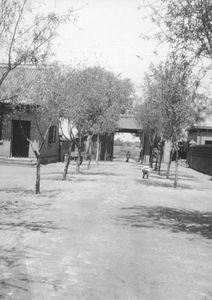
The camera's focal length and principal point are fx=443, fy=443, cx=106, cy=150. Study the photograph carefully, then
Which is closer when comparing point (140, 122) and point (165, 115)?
point (165, 115)

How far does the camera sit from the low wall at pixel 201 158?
38281 millimetres

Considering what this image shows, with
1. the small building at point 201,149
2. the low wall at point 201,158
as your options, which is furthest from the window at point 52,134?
the low wall at point 201,158

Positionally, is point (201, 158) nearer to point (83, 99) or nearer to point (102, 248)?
point (83, 99)

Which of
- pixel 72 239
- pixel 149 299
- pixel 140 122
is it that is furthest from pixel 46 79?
pixel 140 122

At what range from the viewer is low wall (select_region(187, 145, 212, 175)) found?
126 feet

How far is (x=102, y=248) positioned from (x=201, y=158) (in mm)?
34911

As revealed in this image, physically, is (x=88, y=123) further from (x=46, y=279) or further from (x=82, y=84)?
(x=46, y=279)

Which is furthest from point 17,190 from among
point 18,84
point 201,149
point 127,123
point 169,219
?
point 127,123

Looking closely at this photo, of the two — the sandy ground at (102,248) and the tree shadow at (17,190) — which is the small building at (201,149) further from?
the sandy ground at (102,248)

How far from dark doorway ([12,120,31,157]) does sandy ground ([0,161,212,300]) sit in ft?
53.7

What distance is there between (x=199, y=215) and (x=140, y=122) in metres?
32.8

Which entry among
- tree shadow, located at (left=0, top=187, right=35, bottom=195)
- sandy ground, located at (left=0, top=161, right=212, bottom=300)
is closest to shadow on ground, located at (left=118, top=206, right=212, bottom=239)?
sandy ground, located at (left=0, top=161, right=212, bottom=300)

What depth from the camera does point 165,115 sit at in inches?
1043

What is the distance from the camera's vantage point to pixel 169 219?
12914 mm
